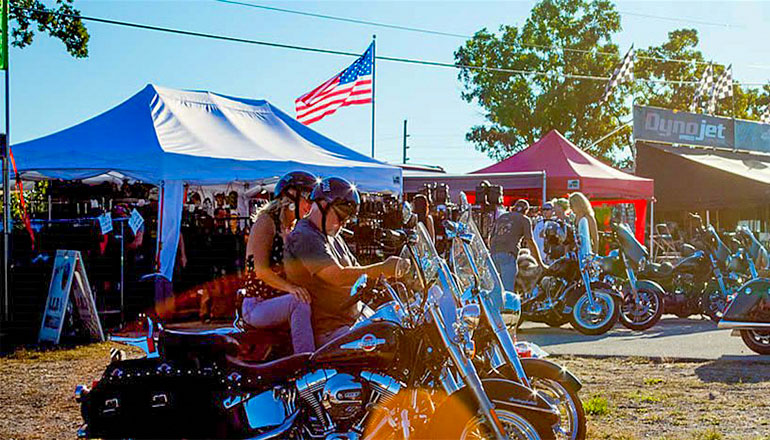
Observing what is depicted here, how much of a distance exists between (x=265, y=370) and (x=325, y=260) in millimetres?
733

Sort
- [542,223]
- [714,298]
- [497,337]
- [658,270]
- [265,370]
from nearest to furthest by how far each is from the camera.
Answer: [265,370] < [497,337] < [658,270] < [714,298] < [542,223]

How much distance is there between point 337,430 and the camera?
3.99 metres

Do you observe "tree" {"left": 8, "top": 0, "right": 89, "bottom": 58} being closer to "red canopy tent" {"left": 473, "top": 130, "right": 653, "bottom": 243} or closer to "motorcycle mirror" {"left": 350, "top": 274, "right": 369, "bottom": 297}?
"red canopy tent" {"left": 473, "top": 130, "right": 653, "bottom": 243}

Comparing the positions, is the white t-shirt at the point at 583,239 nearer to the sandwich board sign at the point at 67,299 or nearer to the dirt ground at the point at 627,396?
the dirt ground at the point at 627,396

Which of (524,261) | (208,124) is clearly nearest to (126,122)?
(208,124)

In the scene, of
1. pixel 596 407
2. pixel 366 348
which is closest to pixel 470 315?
pixel 366 348

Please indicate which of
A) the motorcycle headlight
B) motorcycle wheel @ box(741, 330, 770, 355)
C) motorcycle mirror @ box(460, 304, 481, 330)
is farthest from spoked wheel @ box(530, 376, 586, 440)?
motorcycle wheel @ box(741, 330, 770, 355)

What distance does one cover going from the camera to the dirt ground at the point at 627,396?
554 centimetres

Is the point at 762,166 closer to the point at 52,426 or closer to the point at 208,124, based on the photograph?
the point at 208,124

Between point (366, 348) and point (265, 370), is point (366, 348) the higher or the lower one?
the higher one

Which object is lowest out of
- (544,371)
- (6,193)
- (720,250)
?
(544,371)

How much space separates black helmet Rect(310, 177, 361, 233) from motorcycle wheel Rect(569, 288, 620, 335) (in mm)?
6078

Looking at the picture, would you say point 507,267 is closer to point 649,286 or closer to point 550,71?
point 649,286

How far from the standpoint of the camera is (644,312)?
10273 mm
